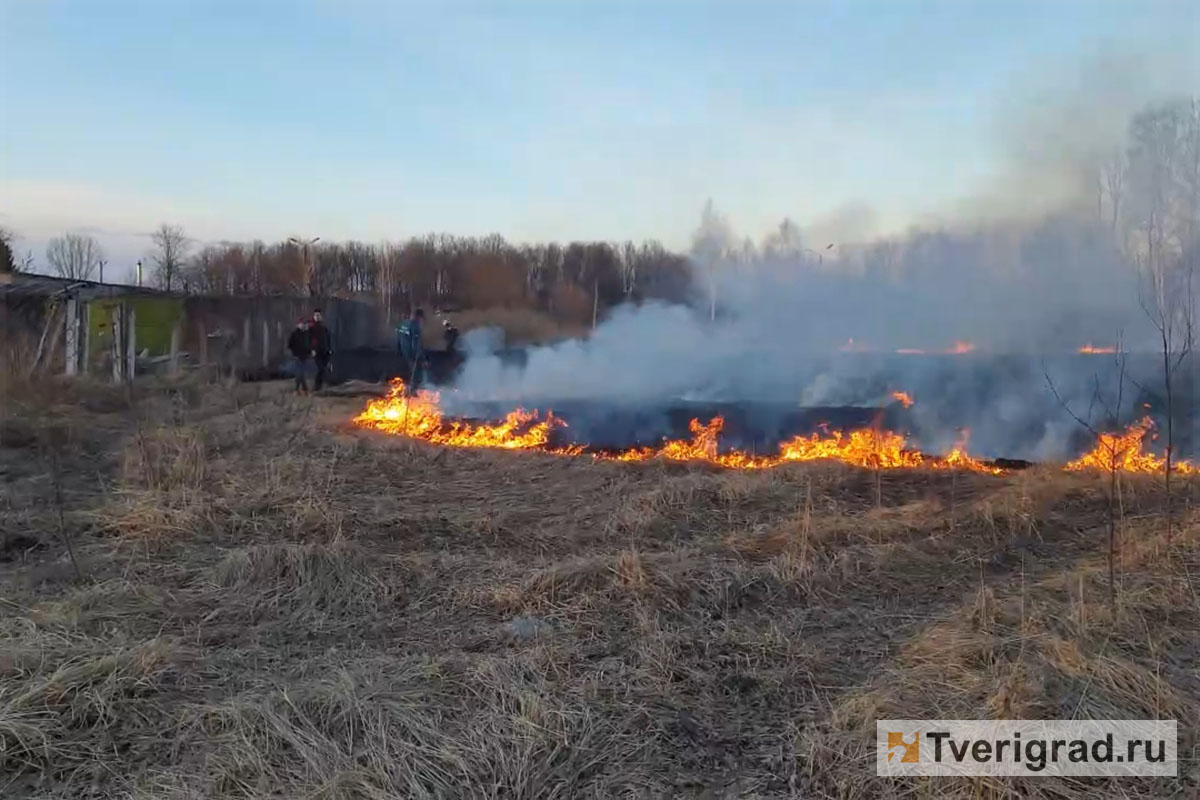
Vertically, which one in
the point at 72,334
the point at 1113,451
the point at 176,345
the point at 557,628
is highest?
the point at 72,334

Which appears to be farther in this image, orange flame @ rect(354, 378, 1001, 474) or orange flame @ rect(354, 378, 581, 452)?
orange flame @ rect(354, 378, 581, 452)

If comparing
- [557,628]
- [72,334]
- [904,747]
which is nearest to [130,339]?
[72,334]

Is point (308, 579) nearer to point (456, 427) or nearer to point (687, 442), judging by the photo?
point (687, 442)

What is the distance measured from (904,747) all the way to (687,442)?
819 cm

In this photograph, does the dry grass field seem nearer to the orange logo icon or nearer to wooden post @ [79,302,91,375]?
the orange logo icon

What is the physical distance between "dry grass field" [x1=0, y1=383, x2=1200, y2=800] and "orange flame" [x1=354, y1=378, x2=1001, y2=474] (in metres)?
1.46

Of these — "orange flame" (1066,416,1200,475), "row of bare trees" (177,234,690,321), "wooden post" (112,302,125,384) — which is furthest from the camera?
"row of bare trees" (177,234,690,321)

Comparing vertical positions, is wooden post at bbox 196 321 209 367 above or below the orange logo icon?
above

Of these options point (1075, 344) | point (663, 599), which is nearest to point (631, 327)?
point (1075, 344)

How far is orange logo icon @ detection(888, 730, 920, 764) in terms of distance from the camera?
3275 millimetres

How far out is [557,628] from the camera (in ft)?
15.5

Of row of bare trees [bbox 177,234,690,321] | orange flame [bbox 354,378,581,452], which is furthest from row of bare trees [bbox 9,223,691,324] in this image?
orange flame [bbox 354,378,581,452]

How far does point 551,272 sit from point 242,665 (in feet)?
182

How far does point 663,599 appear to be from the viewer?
5.11 meters
